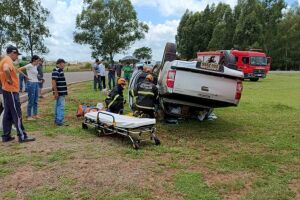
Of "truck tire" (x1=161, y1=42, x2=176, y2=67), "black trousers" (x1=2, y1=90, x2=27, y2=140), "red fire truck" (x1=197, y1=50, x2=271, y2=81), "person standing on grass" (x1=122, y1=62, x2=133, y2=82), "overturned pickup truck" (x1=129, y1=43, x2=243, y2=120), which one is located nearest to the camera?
"black trousers" (x1=2, y1=90, x2=27, y2=140)

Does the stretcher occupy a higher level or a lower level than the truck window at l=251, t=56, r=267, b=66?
lower

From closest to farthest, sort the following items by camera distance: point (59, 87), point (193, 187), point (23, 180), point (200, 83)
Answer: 1. point (193, 187)
2. point (23, 180)
3. point (200, 83)
4. point (59, 87)

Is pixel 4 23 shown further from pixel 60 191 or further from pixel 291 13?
pixel 291 13

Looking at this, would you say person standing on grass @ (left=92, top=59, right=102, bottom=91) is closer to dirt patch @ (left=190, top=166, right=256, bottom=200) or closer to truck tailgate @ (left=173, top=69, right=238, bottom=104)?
truck tailgate @ (left=173, top=69, right=238, bottom=104)

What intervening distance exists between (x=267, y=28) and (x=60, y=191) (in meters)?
70.9

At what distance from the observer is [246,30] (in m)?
64.6

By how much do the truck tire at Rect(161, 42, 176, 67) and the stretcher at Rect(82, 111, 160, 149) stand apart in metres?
3.76

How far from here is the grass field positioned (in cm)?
517

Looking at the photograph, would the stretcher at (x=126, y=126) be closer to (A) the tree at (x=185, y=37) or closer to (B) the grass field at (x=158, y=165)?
(B) the grass field at (x=158, y=165)

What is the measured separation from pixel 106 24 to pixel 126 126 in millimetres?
54248

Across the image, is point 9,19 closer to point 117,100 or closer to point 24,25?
point 24,25

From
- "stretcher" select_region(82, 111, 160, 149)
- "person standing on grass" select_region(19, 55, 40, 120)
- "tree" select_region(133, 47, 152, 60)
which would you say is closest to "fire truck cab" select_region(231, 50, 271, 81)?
"person standing on grass" select_region(19, 55, 40, 120)

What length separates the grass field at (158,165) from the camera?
5.17 meters

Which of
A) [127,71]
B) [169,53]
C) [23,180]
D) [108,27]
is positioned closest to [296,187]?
[23,180]
